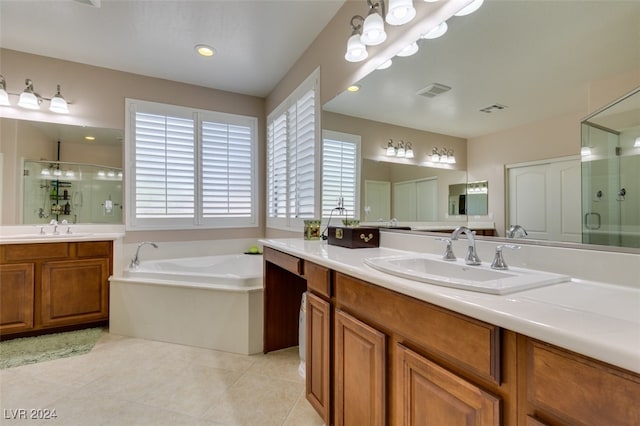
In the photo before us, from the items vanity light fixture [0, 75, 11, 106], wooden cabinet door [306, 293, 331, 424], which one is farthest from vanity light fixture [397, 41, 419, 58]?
vanity light fixture [0, 75, 11, 106]

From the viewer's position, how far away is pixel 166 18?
2227mm

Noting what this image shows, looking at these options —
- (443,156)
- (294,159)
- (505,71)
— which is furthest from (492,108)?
(294,159)

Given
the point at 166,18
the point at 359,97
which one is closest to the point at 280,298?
the point at 359,97

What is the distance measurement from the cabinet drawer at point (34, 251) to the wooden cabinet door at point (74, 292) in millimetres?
76

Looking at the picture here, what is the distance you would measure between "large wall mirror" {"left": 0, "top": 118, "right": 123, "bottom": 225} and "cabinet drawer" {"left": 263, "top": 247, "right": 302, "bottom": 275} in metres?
1.94

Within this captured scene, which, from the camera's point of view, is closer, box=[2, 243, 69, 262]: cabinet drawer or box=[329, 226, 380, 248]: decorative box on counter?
box=[329, 226, 380, 248]: decorative box on counter

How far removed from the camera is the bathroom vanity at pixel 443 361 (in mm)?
514

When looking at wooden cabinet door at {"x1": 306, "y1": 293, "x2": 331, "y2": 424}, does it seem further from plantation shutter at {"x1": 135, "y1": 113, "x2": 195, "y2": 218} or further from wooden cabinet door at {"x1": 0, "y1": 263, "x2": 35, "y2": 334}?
wooden cabinet door at {"x1": 0, "y1": 263, "x2": 35, "y2": 334}

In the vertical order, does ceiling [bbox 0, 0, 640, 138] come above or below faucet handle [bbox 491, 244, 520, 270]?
above

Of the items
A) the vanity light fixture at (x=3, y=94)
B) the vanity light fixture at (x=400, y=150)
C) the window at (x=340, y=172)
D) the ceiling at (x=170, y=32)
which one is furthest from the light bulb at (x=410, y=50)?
the vanity light fixture at (x=3, y=94)

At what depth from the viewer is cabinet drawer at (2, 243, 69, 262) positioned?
2389 millimetres

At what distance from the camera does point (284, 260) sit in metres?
1.84

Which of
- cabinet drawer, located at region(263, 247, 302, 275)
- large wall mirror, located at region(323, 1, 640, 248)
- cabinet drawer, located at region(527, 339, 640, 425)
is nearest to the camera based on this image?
cabinet drawer, located at region(527, 339, 640, 425)

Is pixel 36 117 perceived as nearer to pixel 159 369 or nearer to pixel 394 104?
Result: pixel 159 369
